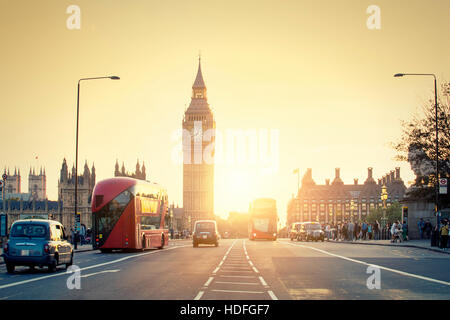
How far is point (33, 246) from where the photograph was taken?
1934cm

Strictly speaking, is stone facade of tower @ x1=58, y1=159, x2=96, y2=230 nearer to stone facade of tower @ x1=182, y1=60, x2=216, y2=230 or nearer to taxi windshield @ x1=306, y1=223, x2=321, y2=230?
stone facade of tower @ x1=182, y1=60, x2=216, y2=230

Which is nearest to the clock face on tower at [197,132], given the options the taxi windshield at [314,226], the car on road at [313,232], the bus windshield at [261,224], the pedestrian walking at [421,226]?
the bus windshield at [261,224]

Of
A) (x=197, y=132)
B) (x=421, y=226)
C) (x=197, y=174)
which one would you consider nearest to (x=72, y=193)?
(x=197, y=174)

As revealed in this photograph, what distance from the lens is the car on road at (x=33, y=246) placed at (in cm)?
1934

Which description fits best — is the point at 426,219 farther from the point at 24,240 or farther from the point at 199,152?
the point at 199,152

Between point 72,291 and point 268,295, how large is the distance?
4282 millimetres

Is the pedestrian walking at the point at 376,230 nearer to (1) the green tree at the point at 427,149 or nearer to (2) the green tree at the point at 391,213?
(1) the green tree at the point at 427,149

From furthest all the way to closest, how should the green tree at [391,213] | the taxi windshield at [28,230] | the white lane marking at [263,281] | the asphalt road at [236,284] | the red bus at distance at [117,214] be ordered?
1. the green tree at [391,213]
2. the red bus at distance at [117,214]
3. the taxi windshield at [28,230]
4. the white lane marking at [263,281]
5. the asphalt road at [236,284]

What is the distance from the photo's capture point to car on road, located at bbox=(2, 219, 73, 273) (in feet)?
63.5

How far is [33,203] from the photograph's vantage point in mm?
162250

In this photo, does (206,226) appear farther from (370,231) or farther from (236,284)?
(236,284)

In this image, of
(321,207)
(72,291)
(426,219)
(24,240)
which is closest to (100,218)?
(24,240)

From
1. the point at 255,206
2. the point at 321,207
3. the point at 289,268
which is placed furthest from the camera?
the point at 321,207

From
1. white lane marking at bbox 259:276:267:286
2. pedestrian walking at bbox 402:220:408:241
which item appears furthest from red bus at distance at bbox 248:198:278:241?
white lane marking at bbox 259:276:267:286
